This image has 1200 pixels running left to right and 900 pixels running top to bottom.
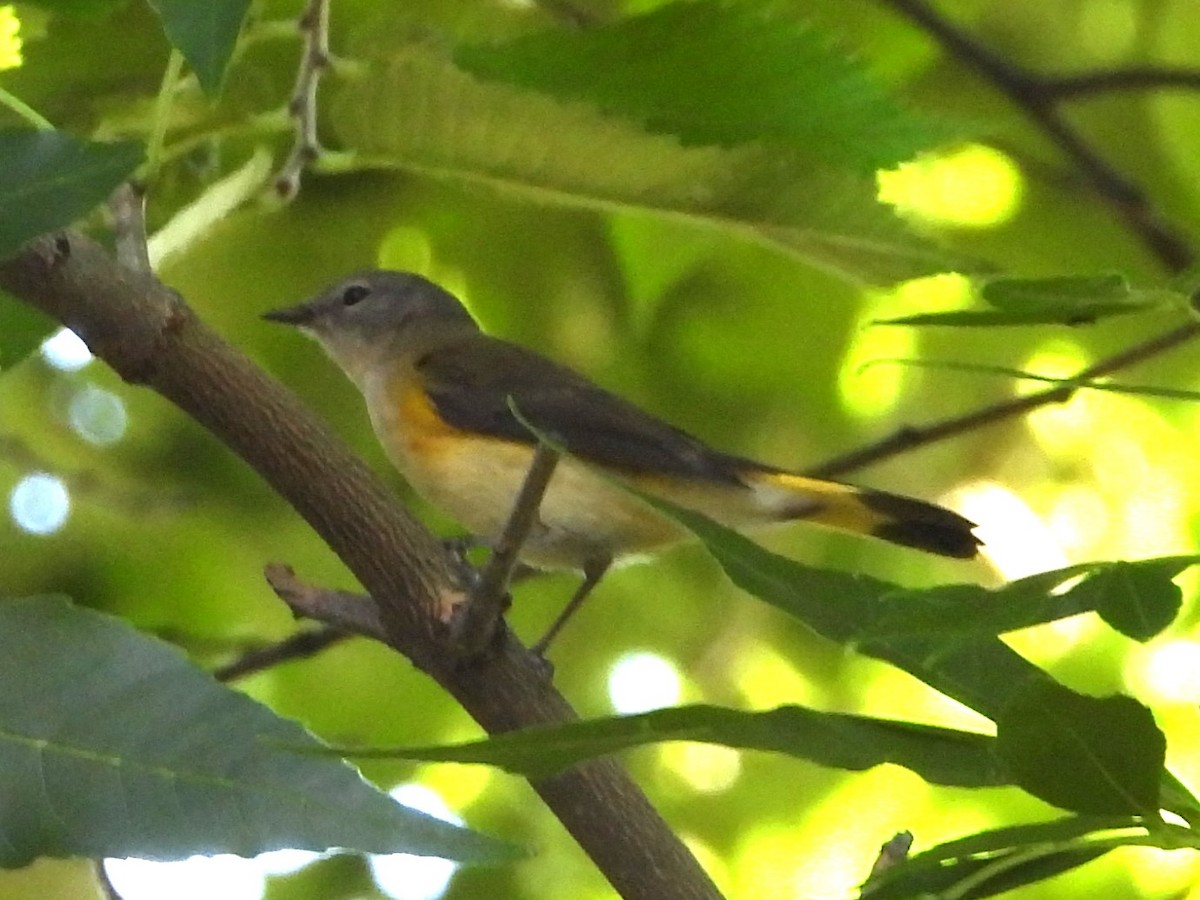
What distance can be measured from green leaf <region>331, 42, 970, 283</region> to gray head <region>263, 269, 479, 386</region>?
0.50m

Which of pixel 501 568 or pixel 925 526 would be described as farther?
pixel 925 526

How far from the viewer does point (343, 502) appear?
861mm

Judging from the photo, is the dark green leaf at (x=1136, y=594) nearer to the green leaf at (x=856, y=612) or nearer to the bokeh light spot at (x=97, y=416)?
the green leaf at (x=856, y=612)

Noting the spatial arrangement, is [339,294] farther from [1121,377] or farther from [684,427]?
[1121,377]

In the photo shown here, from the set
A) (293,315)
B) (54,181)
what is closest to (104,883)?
(293,315)

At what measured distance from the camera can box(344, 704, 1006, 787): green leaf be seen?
1.69 ft

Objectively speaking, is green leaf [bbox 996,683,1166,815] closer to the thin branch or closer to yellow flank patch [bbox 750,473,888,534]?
yellow flank patch [bbox 750,473,888,534]

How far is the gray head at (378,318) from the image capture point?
1712 millimetres

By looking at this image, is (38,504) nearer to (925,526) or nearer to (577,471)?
(577,471)

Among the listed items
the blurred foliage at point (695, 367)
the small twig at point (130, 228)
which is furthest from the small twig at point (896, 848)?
the small twig at point (130, 228)

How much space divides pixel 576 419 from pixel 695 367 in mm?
144

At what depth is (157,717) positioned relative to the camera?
0.68 metres

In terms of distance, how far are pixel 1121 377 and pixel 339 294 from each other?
0.81m

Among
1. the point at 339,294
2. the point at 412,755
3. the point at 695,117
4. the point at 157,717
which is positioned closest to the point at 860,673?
the point at 339,294
